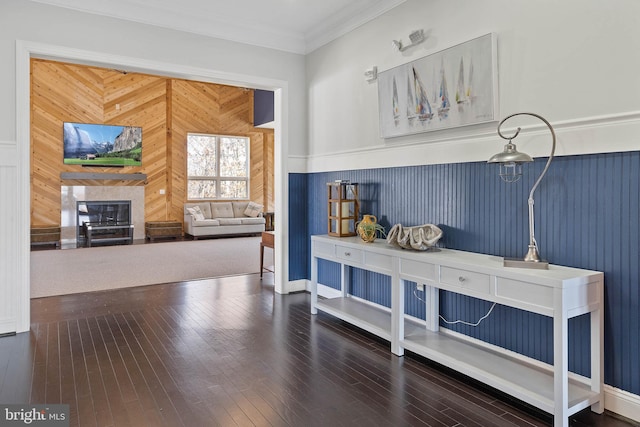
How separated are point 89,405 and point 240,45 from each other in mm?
3883

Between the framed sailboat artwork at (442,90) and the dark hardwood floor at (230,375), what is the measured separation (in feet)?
6.12

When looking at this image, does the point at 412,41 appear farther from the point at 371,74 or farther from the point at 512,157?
the point at 512,157

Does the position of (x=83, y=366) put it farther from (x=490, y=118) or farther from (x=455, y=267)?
(x=490, y=118)

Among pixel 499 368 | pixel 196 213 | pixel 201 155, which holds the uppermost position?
pixel 201 155

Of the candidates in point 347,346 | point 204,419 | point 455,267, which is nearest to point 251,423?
point 204,419

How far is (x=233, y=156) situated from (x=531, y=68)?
10.5 metres

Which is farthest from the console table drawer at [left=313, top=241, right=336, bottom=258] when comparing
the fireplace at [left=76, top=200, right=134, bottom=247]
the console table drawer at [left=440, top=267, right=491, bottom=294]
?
the fireplace at [left=76, top=200, right=134, bottom=247]

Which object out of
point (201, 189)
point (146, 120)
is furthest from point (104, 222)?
point (146, 120)

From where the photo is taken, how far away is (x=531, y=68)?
2807 millimetres

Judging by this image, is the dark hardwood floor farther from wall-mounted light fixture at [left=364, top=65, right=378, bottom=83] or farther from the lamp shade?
wall-mounted light fixture at [left=364, top=65, right=378, bottom=83]

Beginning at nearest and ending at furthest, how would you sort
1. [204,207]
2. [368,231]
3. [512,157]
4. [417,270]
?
[512,157], [417,270], [368,231], [204,207]

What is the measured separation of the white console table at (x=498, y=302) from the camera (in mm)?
2238

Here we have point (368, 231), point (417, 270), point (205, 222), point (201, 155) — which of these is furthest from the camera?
point (201, 155)

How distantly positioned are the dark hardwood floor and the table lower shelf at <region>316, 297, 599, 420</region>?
0.39 feet
